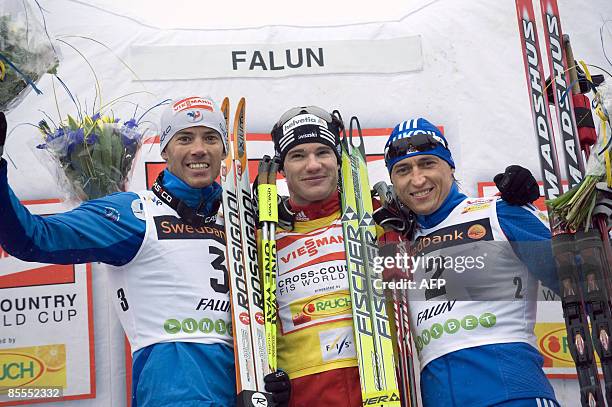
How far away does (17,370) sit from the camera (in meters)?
3.90

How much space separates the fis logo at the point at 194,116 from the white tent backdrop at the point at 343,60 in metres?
0.91

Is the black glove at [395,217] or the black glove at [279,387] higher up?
the black glove at [395,217]

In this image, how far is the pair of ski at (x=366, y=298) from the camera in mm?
3076

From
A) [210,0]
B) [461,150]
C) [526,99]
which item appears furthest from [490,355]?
[210,0]

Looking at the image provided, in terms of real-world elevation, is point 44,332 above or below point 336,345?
above

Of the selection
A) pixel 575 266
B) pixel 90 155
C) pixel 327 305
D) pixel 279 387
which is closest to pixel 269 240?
pixel 327 305

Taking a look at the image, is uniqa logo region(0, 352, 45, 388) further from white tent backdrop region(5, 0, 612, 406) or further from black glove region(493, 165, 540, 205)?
black glove region(493, 165, 540, 205)

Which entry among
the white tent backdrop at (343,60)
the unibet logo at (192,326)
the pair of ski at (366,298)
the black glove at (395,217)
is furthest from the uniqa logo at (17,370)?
the black glove at (395,217)

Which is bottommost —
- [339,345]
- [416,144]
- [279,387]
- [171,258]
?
[279,387]

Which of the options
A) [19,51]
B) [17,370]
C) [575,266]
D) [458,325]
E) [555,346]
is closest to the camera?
[19,51]

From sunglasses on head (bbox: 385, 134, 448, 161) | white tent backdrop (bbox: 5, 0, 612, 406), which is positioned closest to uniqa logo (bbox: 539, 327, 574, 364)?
white tent backdrop (bbox: 5, 0, 612, 406)

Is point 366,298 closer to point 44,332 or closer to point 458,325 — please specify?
point 458,325

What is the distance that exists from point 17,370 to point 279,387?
1.54 meters

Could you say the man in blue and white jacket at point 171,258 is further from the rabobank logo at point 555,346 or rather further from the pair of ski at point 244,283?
the rabobank logo at point 555,346
